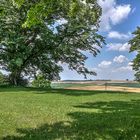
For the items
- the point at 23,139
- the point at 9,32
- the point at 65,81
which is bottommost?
the point at 23,139

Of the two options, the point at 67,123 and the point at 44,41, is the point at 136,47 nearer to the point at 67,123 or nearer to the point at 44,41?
the point at 44,41

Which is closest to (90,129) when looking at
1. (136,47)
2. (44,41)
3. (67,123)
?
(67,123)

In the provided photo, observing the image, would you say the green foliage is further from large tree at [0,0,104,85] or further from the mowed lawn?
the mowed lawn

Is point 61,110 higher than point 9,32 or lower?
lower

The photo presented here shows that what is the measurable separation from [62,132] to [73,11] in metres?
6.12

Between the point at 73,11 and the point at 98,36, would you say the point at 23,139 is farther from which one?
the point at 98,36

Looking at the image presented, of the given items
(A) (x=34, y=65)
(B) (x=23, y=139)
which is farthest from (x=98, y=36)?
(B) (x=23, y=139)


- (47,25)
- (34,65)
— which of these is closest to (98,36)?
(47,25)

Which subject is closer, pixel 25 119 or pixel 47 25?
pixel 25 119

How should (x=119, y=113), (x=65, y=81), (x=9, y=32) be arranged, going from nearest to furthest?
(x=119, y=113) → (x=9, y=32) → (x=65, y=81)

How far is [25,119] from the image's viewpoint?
19.1 m

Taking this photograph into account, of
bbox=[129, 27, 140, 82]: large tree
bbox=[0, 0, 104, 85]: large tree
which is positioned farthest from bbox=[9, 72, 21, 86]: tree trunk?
bbox=[129, 27, 140, 82]: large tree

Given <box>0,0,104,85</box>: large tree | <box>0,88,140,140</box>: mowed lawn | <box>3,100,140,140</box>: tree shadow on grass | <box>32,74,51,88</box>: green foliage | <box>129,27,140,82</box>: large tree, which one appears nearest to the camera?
<box>3,100,140,140</box>: tree shadow on grass

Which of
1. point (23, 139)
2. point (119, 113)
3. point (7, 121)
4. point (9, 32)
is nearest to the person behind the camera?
point (23, 139)
